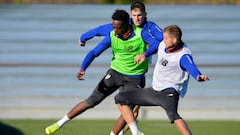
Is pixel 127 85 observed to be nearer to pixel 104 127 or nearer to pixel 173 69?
pixel 173 69

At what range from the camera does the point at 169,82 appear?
962 cm

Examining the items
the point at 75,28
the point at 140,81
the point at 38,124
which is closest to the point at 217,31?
the point at 75,28

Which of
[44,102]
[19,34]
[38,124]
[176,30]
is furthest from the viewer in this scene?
[19,34]

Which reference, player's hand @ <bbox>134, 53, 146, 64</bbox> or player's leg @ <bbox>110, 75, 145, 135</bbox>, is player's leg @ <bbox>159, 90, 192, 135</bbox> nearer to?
player's hand @ <bbox>134, 53, 146, 64</bbox>

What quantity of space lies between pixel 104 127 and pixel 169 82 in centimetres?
416

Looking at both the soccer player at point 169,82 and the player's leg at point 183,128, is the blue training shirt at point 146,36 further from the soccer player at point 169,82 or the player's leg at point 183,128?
the player's leg at point 183,128

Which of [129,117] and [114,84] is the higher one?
[114,84]

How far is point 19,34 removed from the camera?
61.2 ft

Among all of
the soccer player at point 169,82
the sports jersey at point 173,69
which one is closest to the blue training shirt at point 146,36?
the soccer player at point 169,82

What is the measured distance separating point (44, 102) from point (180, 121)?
834 centimetres

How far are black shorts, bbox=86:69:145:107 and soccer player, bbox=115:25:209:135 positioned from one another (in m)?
0.67

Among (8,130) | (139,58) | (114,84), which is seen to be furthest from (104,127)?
(139,58)

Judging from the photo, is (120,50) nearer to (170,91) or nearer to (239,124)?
(170,91)

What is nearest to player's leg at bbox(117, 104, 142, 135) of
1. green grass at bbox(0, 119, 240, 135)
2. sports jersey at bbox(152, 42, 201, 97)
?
sports jersey at bbox(152, 42, 201, 97)
